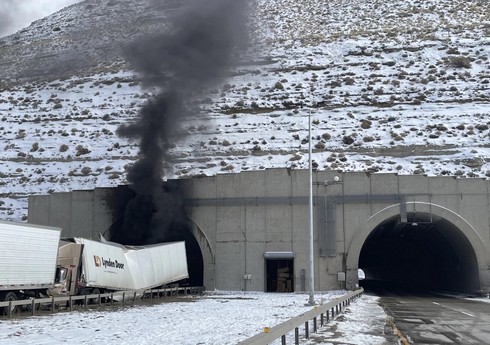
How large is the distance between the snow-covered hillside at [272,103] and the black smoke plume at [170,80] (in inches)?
63.2

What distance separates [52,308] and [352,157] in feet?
117

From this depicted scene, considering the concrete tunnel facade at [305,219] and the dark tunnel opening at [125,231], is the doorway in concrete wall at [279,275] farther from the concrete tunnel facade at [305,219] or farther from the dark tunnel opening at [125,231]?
the dark tunnel opening at [125,231]

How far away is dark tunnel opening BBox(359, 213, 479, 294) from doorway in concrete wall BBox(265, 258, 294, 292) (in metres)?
7.74

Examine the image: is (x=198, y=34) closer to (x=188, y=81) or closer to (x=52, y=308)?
(x=188, y=81)

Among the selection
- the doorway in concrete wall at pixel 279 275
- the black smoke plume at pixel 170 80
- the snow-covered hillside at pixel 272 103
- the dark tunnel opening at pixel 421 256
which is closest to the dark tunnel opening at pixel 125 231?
the black smoke plume at pixel 170 80

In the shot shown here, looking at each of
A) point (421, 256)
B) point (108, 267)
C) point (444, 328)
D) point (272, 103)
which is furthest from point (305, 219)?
point (272, 103)

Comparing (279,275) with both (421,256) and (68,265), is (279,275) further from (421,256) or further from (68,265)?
(421,256)

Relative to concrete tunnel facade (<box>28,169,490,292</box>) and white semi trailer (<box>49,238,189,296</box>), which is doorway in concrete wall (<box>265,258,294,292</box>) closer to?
concrete tunnel facade (<box>28,169,490,292</box>)

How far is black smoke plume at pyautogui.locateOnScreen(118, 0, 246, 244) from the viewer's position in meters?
37.2

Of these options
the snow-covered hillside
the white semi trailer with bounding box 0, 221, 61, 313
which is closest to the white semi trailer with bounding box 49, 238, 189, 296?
the white semi trailer with bounding box 0, 221, 61, 313

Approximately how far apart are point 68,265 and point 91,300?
214cm

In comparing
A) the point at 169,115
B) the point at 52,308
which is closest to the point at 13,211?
the point at 169,115

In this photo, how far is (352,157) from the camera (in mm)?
51281

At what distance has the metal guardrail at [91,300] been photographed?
65.5 ft
